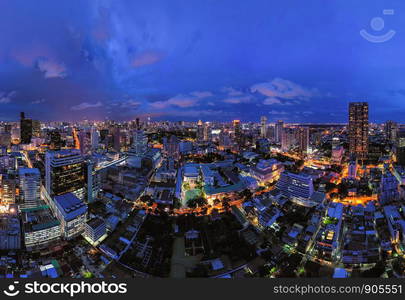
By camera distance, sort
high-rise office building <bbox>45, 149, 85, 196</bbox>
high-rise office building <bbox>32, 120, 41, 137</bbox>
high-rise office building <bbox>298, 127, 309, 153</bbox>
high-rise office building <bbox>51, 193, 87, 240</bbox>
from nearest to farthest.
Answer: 1. high-rise office building <bbox>51, 193, 87, 240</bbox>
2. high-rise office building <bbox>45, 149, 85, 196</bbox>
3. high-rise office building <bbox>298, 127, 309, 153</bbox>
4. high-rise office building <bbox>32, 120, 41, 137</bbox>

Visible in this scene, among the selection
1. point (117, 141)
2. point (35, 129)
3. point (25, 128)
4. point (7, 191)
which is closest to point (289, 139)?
point (117, 141)

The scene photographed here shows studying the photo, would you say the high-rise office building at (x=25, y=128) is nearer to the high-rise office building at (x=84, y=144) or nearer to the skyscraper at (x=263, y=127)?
the high-rise office building at (x=84, y=144)

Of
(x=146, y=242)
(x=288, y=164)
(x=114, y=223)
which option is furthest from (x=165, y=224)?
(x=288, y=164)

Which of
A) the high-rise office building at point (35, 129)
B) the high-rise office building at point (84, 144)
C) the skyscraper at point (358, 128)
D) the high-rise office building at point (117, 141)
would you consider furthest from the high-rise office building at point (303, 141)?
the high-rise office building at point (35, 129)

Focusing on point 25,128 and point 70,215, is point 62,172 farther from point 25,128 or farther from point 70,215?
point 25,128

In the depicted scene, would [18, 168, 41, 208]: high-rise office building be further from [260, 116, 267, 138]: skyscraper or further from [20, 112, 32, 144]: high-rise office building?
[260, 116, 267, 138]: skyscraper

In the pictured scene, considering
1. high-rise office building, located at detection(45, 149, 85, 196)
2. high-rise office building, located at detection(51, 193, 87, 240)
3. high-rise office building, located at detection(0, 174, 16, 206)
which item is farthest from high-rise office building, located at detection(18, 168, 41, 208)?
high-rise office building, located at detection(51, 193, 87, 240)
